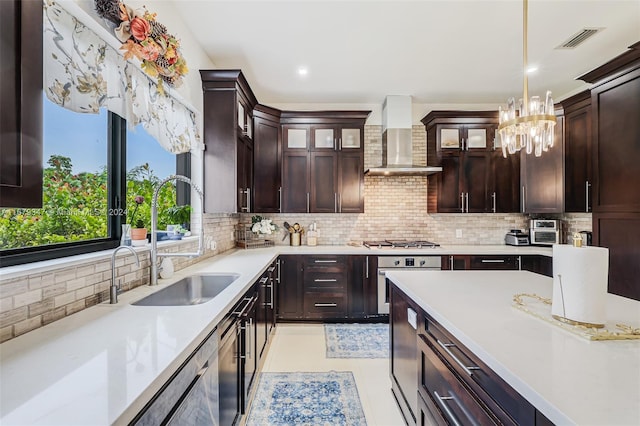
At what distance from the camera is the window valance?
126cm

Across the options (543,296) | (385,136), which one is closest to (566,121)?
(385,136)

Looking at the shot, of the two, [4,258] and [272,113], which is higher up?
[272,113]

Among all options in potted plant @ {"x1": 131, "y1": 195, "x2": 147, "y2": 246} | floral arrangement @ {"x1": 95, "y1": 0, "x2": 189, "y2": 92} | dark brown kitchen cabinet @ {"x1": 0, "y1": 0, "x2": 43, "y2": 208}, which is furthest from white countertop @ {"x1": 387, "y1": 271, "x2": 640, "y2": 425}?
floral arrangement @ {"x1": 95, "y1": 0, "x2": 189, "y2": 92}

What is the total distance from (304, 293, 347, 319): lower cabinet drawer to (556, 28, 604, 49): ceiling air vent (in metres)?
3.43

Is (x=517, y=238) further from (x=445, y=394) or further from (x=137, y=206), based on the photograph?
(x=137, y=206)

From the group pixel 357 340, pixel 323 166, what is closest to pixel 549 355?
pixel 357 340

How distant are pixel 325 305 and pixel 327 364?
993 mm

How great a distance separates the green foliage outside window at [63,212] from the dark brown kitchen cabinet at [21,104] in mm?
714

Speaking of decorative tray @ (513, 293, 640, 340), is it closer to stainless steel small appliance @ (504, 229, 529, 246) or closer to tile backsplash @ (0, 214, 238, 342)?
tile backsplash @ (0, 214, 238, 342)

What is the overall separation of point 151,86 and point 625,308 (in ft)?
9.50

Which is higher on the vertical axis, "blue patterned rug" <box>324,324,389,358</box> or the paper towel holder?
the paper towel holder

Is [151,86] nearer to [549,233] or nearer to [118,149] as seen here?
[118,149]

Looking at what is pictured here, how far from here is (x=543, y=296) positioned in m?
1.52

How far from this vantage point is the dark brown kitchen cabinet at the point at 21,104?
69cm
